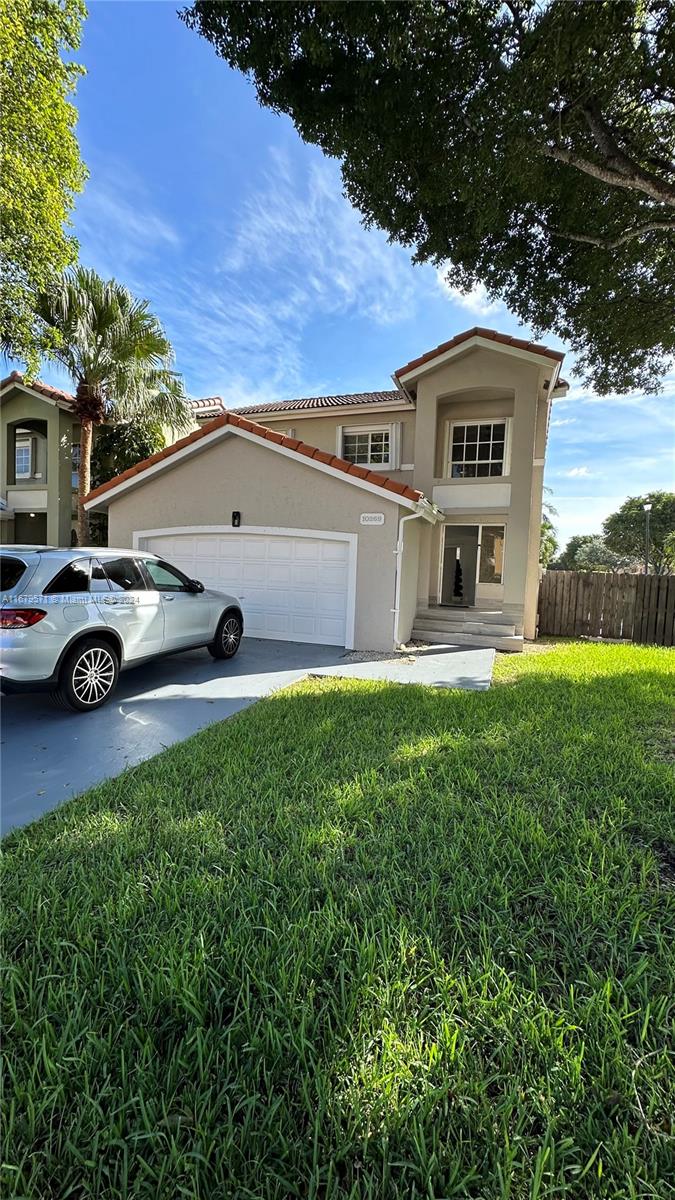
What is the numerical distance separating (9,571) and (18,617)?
59cm

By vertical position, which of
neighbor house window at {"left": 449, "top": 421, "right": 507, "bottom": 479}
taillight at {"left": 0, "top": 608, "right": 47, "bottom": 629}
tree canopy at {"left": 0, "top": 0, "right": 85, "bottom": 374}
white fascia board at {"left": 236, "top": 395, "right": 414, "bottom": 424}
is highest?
tree canopy at {"left": 0, "top": 0, "right": 85, "bottom": 374}

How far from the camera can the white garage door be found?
1012 cm

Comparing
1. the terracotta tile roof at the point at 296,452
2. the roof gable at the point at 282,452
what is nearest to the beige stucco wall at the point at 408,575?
the roof gable at the point at 282,452

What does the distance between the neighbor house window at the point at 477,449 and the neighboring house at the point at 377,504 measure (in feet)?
0.13

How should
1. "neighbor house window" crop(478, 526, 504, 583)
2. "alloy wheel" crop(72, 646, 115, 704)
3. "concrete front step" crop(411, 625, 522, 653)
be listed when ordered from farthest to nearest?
"neighbor house window" crop(478, 526, 504, 583)
"concrete front step" crop(411, 625, 522, 653)
"alloy wheel" crop(72, 646, 115, 704)

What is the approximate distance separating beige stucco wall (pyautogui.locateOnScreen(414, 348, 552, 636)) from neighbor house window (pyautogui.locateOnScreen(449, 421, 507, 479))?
33 centimetres

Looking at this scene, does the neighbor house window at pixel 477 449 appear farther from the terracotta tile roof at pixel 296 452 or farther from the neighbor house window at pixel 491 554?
the terracotta tile roof at pixel 296 452

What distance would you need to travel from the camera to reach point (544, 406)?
12.8 m

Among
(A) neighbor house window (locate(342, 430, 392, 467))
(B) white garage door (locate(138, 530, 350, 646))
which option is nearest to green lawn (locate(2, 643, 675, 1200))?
(B) white garage door (locate(138, 530, 350, 646))

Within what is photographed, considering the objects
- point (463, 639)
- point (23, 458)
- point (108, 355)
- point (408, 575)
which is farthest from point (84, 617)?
point (23, 458)

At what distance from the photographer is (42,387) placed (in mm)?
18156

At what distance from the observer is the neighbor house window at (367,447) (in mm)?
14539

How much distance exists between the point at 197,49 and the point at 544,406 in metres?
9.89

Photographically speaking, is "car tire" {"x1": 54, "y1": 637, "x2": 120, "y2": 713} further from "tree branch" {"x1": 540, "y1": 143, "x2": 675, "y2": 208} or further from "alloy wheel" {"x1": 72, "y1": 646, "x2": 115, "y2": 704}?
"tree branch" {"x1": 540, "y1": 143, "x2": 675, "y2": 208}
